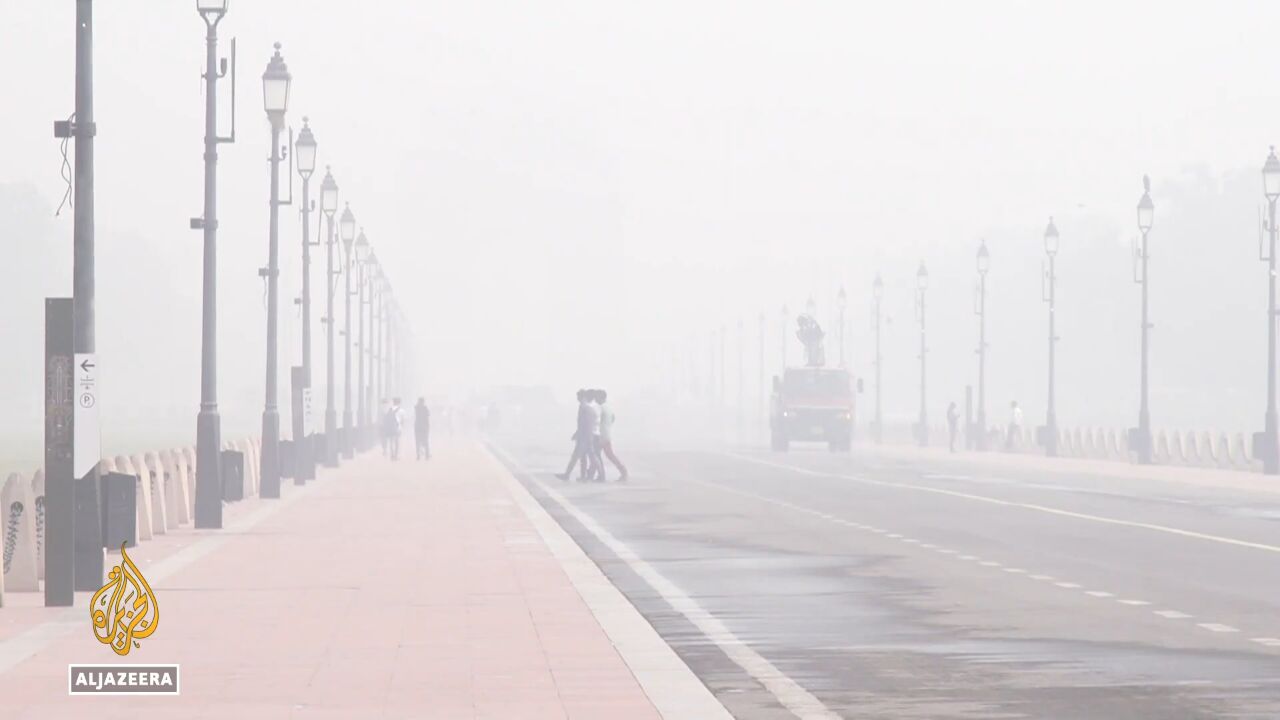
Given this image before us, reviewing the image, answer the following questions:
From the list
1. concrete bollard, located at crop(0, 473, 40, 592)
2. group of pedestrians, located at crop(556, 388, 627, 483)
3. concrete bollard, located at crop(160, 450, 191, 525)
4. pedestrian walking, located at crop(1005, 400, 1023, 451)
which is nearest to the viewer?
concrete bollard, located at crop(0, 473, 40, 592)

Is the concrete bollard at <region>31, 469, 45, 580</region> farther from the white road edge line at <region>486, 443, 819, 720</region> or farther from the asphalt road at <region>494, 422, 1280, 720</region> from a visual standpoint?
the asphalt road at <region>494, 422, 1280, 720</region>

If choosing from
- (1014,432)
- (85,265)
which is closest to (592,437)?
(85,265)

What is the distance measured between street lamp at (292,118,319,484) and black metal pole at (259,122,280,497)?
1.70m

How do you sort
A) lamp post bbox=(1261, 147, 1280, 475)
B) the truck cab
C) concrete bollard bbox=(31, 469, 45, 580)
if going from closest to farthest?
concrete bollard bbox=(31, 469, 45, 580)
lamp post bbox=(1261, 147, 1280, 475)
the truck cab

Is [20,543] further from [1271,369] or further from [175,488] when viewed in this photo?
[1271,369]

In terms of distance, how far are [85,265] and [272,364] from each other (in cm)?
2763

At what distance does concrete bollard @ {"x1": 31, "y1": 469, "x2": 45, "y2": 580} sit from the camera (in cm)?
2188

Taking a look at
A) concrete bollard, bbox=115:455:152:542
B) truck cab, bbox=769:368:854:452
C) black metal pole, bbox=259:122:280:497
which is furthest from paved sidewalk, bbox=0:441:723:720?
truck cab, bbox=769:368:854:452

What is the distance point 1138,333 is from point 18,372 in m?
62.5

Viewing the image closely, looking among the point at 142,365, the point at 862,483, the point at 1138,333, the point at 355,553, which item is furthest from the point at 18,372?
the point at 355,553

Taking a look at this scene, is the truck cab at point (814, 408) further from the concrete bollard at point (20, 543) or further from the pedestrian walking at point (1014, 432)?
the concrete bollard at point (20, 543)

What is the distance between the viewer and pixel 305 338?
60.1 meters

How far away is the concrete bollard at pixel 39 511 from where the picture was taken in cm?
2188

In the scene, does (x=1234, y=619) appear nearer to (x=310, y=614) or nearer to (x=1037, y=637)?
(x=1037, y=637)
